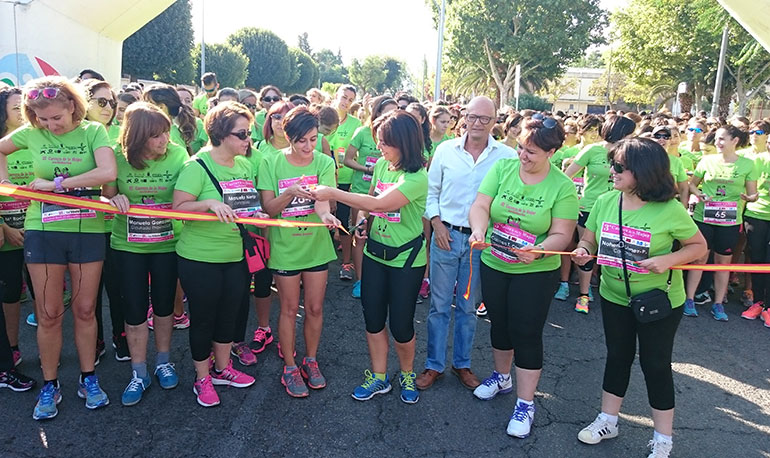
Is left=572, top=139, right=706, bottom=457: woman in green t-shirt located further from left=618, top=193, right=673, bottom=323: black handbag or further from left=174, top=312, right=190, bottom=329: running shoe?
left=174, top=312, right=190, bottom=329: running shoe

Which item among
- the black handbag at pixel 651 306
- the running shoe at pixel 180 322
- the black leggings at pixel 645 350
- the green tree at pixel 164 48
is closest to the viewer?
the black handbag at pixel 651 306

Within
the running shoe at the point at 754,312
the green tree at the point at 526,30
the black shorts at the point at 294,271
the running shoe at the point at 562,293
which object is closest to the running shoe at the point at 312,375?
the black shorts at the point at 294,271

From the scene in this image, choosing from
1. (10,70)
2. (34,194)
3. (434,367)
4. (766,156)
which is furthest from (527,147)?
(10,70)

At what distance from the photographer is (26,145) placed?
11.0 ft

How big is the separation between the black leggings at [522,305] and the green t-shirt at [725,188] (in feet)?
11.6

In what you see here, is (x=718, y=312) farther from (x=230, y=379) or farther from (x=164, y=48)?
(x=164, y=48)

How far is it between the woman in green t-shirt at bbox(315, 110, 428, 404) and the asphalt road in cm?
32

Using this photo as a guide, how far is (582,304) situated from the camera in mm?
5938

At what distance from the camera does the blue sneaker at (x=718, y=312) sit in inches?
231

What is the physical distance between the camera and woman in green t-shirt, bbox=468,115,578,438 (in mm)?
3268

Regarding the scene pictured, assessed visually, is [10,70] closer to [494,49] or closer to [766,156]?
[766,156]

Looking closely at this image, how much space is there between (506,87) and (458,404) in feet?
116

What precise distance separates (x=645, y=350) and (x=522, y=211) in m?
1.06

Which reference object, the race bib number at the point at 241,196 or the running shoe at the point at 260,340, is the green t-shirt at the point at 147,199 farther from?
the running shoe at the point at 260,340
